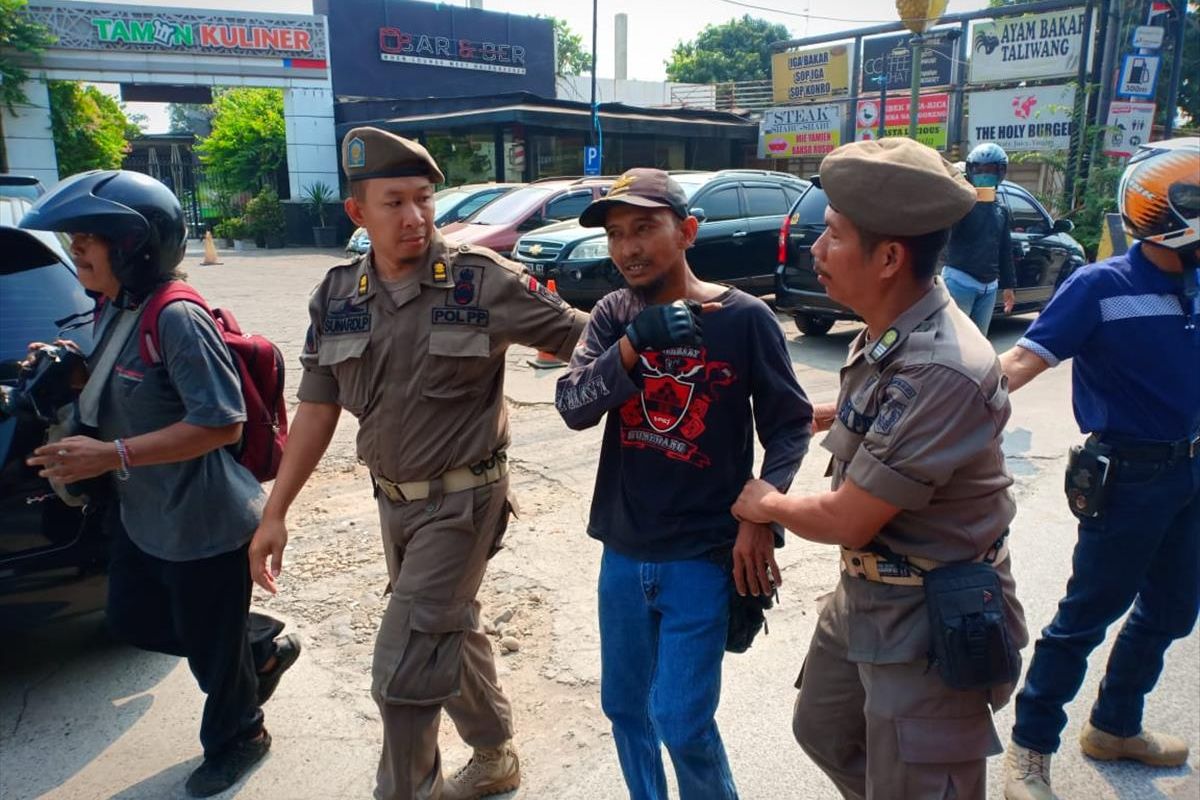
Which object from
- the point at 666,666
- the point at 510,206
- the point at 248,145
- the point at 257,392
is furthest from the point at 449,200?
the point at 248,145

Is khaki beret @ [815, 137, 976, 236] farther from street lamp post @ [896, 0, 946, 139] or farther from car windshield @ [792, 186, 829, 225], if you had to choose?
street lamp post @ [896, 0, 946, 139]

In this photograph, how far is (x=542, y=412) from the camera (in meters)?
7.05

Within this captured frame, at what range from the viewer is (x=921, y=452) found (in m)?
1.69

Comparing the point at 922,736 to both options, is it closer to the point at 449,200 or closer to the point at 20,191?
the point at 20,191

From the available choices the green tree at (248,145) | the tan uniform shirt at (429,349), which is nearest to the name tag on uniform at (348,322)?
the tan uniform shirt at (429,349)

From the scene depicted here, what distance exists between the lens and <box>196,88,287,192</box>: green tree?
26172 millimetres

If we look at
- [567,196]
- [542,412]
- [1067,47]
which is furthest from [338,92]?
[542,412]

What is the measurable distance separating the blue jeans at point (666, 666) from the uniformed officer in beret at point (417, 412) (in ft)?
1.47

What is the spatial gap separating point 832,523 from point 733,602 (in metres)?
0.47

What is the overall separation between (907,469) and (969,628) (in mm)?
340

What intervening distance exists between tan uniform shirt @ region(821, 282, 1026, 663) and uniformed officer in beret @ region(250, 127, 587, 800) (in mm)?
Answer: 998

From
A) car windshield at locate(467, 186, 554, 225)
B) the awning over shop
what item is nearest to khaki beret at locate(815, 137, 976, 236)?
car windshield at locate(467, 186, 554, 225)

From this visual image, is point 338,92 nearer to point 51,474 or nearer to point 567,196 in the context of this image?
point 567,196

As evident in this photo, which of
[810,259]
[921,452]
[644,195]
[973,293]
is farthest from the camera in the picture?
[810,259]
